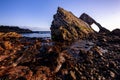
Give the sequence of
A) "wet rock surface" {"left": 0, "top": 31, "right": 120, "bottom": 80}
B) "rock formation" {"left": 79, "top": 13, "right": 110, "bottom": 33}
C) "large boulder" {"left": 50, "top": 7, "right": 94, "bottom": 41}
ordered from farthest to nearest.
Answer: "rock formation" {"left": 79, "top": 13, "right": 110, "bottom": 33} < "large boulder" {"left": 50, "top": 7, "right": 94, "bottom": 41} < "wet rock surface" {"left": 0, "top": 31, "right": 120, "bottom": 80}

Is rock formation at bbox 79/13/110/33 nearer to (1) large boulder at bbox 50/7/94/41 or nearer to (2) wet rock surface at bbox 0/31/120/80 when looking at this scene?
(1) large boulder at bbox 50/7/94/41

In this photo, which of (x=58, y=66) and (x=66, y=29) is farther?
(x=66, y=29)

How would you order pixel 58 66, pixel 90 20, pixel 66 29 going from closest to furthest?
1. pixel 58 66
2. pixel 66 29
3. pixel 90 20

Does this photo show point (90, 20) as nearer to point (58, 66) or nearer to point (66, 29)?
point (66, 29)

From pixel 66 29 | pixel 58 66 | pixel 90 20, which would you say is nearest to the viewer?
pixel 58 66

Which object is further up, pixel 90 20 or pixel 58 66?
pixel 90 20

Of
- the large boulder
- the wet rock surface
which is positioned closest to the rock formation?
the large boulder

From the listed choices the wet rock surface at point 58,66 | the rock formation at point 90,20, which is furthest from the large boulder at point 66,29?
the wet rock surface at point 58,66

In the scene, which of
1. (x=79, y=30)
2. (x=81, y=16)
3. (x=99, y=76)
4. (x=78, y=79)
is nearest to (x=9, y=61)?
(x=78, y=79)

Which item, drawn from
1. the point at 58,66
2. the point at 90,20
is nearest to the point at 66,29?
the point at 90,20

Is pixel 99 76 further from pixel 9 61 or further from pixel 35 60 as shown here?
pixel 9 61

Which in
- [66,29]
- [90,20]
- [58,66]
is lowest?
[58,66]

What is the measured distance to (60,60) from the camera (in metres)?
26.1

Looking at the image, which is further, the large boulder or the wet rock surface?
the large boulder
